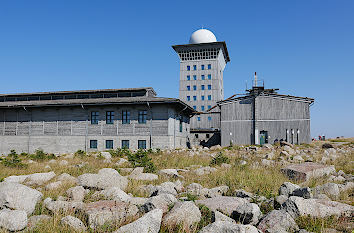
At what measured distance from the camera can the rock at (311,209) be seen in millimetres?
4078

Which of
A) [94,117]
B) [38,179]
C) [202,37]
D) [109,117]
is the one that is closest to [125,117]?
[109,117]

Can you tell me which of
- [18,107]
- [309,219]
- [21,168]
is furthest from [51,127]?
[309,219]

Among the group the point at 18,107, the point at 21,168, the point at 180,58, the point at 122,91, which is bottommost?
the point at 21,168

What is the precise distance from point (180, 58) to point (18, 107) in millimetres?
34467

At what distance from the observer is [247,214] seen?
3961mm

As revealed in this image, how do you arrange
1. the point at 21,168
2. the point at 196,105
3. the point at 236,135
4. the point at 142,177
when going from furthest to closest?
the point at 196,105, the point at 236,135, the point at 21,168, the point at 142,177

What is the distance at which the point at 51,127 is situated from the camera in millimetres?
27531

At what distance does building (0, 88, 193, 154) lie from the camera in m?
25.4

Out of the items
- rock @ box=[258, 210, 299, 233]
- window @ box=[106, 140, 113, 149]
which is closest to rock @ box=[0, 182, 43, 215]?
rock @ box=[258, 210, 299, 233]

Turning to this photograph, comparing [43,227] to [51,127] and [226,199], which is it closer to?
[226,199]

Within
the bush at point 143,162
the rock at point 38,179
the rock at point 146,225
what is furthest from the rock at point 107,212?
the bush at point 143,162

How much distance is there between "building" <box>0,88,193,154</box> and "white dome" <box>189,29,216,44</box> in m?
30.7

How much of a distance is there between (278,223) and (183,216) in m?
1.45

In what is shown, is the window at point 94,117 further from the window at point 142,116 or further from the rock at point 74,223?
the rock at point 74,223
